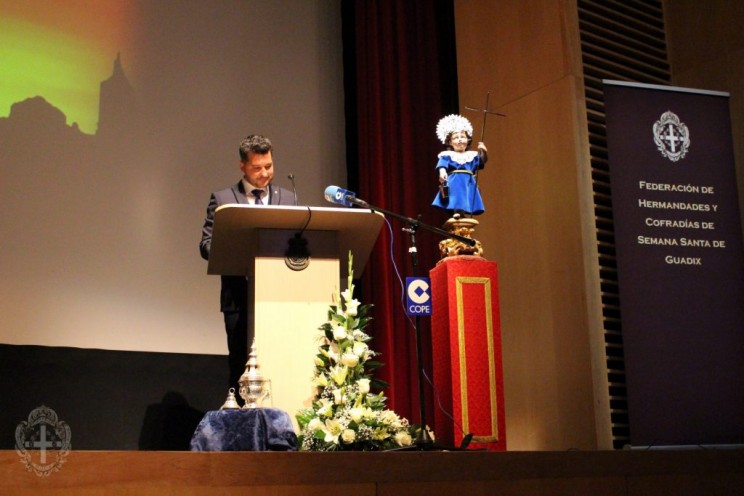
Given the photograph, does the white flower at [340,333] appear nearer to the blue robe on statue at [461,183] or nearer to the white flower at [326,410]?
the white flower at [326,410]

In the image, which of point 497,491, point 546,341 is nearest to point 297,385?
point 497,491

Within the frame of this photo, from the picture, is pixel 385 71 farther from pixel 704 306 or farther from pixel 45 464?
pixel 45 464

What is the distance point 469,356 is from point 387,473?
114 cm

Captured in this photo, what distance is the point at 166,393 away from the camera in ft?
15.2

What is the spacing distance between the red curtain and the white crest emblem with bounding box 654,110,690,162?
1769 mm

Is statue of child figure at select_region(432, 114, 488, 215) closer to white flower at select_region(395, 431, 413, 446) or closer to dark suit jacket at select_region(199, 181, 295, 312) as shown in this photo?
dark suit jacket at select_region(199, 181, 295, 312)

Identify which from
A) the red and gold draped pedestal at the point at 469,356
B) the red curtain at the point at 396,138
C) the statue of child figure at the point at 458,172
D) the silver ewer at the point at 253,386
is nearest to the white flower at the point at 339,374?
the silver ewer at the point at 253,386

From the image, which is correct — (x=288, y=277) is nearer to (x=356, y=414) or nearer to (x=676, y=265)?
(x=356, y=414)

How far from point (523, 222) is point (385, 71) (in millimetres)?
1439

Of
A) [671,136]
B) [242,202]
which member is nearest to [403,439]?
[242,202]

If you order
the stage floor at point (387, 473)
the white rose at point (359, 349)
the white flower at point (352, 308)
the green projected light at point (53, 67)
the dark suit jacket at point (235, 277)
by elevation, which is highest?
the green projected light at point (53, 67)

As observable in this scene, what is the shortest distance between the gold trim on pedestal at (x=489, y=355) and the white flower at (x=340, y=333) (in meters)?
0.74

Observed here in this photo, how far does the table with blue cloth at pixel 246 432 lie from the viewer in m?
2.77

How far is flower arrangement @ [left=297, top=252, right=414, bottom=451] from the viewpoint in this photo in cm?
295
